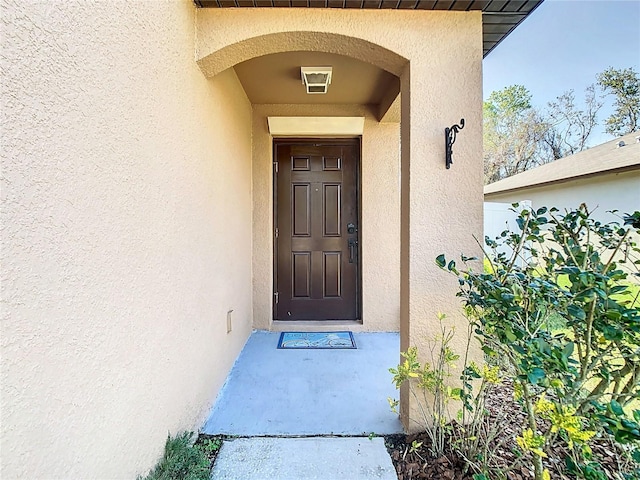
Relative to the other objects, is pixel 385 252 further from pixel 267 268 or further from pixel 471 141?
pixel 471 141

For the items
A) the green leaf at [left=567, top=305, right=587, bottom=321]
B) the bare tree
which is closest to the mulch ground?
the green leaf at [left=567, top=305, right=587, bottom=321]

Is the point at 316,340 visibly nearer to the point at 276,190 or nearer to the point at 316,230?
the point at 316,230

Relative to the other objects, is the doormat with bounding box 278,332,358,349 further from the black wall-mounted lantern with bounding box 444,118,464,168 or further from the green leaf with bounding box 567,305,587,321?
the green leaf with bounding box 567,305,587,321

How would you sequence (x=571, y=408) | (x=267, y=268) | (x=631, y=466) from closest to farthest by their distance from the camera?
(x=571, y=408) → (x=631, y=466) → (x=267, y=268)

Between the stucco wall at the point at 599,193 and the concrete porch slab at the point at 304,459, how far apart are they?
460cm

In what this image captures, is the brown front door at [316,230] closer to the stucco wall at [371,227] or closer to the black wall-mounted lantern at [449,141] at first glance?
the stucco wall at [371,227]

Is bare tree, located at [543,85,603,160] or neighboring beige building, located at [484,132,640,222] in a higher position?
bare tree, located at [543,85,603,160]

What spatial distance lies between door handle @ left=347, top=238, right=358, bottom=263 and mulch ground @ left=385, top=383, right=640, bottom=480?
7.03 ft

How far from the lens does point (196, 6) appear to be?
5.87 feet

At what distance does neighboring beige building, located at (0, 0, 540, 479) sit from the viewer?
0.80m

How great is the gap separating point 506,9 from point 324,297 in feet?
9.74

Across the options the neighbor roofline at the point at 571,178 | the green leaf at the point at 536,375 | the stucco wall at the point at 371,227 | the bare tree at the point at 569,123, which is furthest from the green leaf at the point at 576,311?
the bare tree at the point at 569,123

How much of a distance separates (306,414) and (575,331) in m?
1.54

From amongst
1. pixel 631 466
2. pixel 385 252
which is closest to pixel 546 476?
pixel 631 466
